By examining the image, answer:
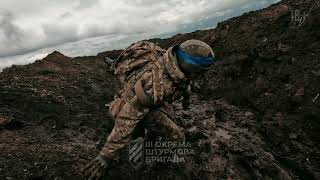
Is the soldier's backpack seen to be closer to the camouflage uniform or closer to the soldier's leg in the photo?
the camouflage uniform

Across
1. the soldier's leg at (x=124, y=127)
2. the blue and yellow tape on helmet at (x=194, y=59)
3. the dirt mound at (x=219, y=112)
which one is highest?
the blue and yellow tape on helmet at (x=194, y=59)

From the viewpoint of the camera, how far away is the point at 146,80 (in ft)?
14.3

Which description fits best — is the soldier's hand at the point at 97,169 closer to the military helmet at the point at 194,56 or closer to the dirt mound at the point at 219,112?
the dirt mound at the point at 219,112

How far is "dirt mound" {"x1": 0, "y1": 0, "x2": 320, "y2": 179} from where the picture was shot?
5.24 meters

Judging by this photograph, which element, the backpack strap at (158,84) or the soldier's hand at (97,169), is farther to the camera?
the soldier's hand at (97,169)

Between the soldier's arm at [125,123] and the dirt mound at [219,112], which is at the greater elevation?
the soldier's arm at [125,123]

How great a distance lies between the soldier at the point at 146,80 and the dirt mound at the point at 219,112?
653mm

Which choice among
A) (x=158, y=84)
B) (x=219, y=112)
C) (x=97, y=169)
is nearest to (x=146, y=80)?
(x=158, y=84)

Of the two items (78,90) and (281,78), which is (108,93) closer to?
(78,90)

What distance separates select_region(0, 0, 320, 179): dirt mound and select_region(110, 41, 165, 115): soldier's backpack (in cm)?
119

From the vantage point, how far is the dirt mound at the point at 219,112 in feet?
17.2

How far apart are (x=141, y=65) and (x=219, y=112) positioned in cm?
293

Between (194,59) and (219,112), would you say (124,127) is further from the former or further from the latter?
(219,112)

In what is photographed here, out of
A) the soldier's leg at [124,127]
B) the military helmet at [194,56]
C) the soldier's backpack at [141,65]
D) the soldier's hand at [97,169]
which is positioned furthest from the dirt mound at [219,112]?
the military helmet at [194,56]
